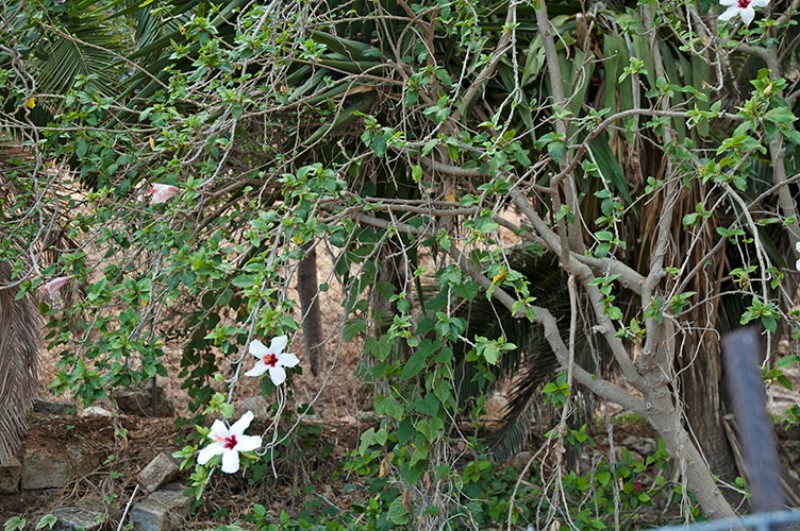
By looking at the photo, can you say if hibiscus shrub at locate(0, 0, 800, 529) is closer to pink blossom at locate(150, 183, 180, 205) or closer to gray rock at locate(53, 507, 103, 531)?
pink blossom at locate(150, 183, 180, 205)

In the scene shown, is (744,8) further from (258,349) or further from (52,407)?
(52,407)

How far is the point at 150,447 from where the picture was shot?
5.26m

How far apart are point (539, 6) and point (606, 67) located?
0.63m

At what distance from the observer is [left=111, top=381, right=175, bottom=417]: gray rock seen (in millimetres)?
5902

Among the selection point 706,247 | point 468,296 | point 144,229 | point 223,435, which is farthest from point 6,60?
point 706,247

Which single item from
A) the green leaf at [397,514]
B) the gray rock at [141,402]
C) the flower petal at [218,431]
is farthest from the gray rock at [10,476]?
the flower petal at [218,431]

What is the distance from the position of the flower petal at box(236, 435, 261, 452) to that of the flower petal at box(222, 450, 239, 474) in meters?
0.02

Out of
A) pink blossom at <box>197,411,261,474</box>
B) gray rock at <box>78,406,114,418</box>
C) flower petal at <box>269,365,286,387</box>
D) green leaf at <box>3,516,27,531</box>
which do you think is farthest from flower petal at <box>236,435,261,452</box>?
gray rock at <box>78,406,114,418</box>

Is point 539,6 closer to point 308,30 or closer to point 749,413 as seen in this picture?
point 308,30

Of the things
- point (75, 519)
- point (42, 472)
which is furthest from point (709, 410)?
point (42, 472)

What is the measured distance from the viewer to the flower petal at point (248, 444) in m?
2.17

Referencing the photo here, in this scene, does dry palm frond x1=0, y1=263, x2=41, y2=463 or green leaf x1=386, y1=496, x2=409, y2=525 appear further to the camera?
dry palm frond x1=0, y1=263, x2=41, y2=463

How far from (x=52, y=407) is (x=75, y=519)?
Result: 1.34 metres

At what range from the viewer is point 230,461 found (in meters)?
2.15
